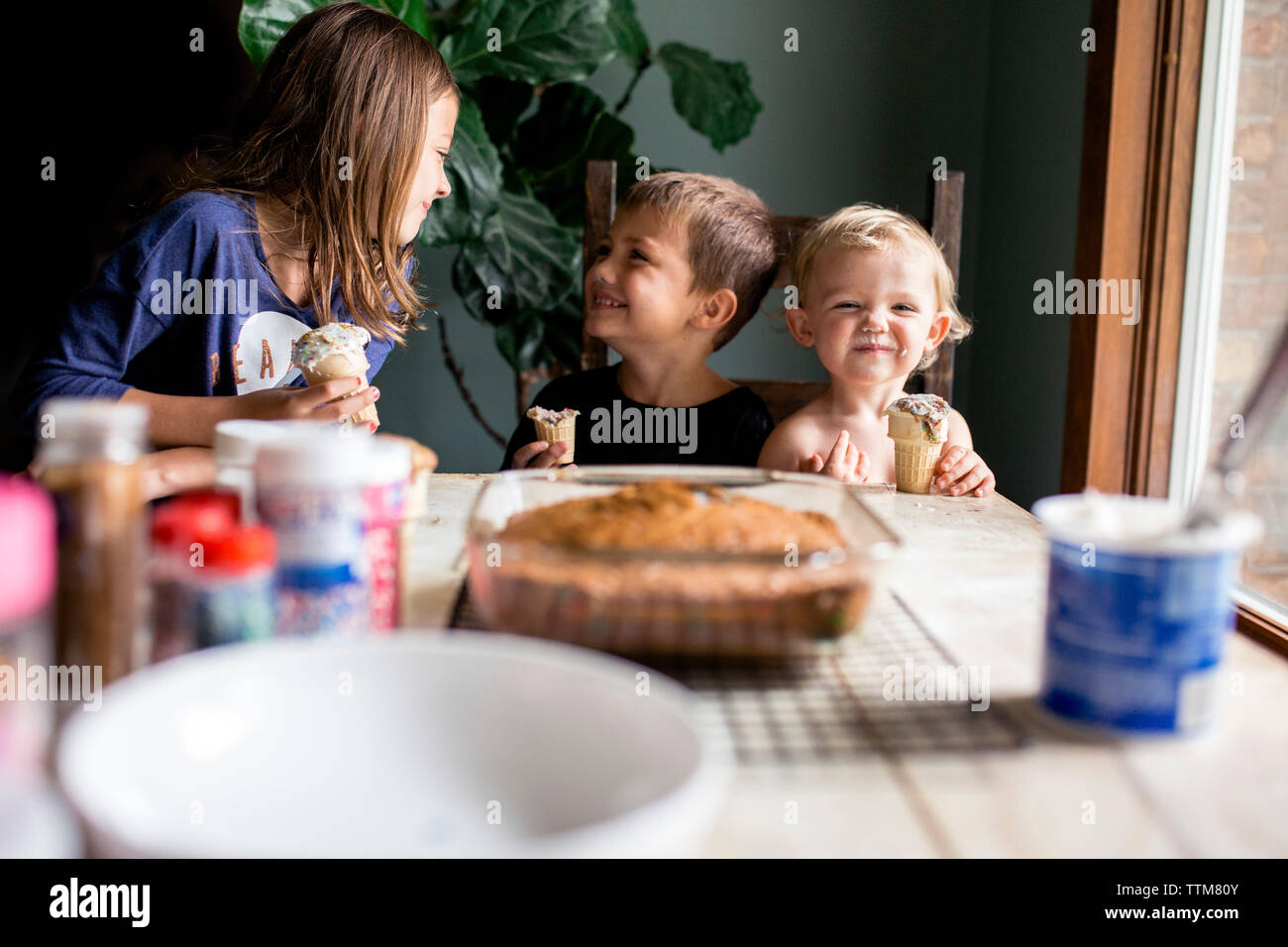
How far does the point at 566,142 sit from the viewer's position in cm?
263

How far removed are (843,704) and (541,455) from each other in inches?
39.8

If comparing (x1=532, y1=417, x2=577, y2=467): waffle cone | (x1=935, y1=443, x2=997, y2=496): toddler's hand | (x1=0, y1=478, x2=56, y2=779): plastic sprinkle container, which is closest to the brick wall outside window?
(x1=935, y1=443, x2=997, y2=496): toddler's hand

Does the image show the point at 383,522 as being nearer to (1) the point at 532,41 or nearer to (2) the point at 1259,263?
(2) the point at 1259,263

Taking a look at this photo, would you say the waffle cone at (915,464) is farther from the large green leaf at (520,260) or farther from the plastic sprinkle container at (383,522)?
the large green leaf at (520,260)

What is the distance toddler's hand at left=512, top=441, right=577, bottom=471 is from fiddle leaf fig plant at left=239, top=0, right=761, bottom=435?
98cm

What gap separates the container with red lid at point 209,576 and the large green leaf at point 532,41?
2041 mm

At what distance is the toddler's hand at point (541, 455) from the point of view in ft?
5.20

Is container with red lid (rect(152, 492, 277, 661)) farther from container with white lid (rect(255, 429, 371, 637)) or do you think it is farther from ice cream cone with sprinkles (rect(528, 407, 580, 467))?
ice cream cone with sprinkles (rect(528, 407, 580, 467))

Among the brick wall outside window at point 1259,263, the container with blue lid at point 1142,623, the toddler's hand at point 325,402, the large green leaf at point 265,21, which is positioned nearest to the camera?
the container with blue lid at point 1142,623

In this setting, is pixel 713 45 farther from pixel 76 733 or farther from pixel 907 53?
pixel 76 733

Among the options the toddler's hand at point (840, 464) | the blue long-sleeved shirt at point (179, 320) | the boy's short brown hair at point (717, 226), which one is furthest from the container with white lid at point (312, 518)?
the boy's short brown hair at point (717, 226)

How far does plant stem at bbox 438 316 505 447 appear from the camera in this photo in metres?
2.87

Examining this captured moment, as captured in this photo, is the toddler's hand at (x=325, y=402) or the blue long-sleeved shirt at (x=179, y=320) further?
the blue long-sleeved shirt at (x=179, y=320)

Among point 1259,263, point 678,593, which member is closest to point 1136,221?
point 1259,263
